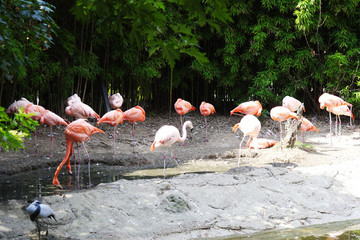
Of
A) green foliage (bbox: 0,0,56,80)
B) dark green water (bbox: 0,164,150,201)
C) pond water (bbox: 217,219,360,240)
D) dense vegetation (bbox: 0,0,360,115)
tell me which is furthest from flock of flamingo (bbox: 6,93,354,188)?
pond water (bbox: 217,219,360,240)

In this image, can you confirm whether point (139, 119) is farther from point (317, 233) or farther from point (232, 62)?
point (317, 233)

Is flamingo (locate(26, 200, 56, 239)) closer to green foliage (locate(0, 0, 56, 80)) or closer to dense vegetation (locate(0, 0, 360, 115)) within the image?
green foliage (locate(0, 0, 56, 80))

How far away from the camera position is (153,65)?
34.4 ft

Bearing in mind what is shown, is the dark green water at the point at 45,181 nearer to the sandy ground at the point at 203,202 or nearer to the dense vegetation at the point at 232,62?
the sandy ground at the point at 203,202

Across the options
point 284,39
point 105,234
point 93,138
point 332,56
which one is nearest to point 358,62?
point 332,56

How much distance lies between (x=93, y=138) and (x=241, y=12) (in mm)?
4855

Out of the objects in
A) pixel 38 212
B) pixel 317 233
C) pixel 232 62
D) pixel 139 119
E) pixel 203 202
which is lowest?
pixel 317 233

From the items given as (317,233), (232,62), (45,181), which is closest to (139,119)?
(45,181)

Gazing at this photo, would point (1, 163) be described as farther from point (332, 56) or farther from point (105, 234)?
point (332, 56)

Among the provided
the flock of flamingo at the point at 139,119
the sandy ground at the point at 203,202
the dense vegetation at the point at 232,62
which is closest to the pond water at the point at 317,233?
the sandy ground at the point at 203,202

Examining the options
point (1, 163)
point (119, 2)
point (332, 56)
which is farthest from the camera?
point (332, 56)

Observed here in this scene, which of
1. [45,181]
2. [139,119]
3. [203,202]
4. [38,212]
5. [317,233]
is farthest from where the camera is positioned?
[139,119]

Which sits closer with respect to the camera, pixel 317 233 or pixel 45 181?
pixel 317 233

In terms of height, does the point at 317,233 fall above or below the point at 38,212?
below
